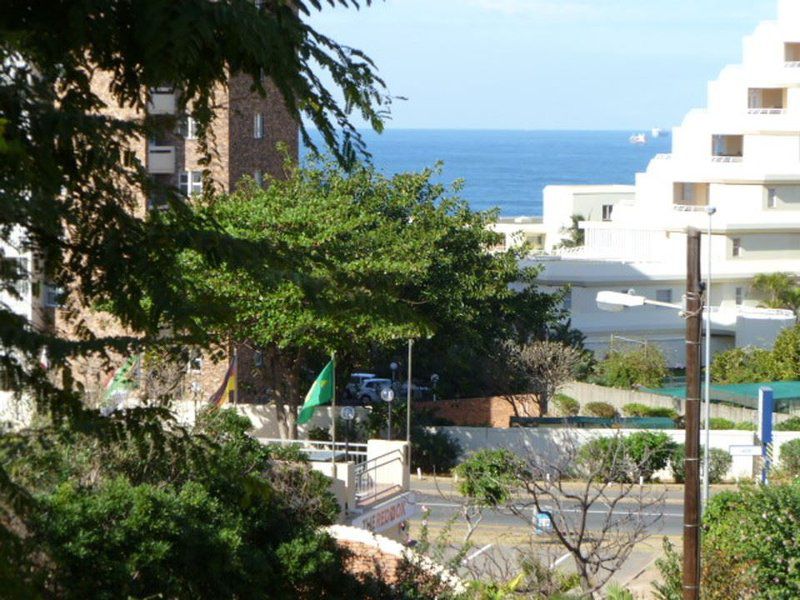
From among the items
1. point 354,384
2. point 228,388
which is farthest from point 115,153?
point 354,384

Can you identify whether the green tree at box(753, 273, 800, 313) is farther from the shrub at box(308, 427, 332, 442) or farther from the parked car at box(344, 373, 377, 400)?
the shrub at box(308, 427, 332, 442)

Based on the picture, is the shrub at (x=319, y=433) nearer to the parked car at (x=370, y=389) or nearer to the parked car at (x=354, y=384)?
the parked car at (x=354, y=384)

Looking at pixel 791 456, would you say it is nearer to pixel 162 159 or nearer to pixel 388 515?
pixel 388 515

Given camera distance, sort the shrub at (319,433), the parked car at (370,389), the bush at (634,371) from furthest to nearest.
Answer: the bush at (634,371), the parked car at (370,389), the shrub at (319,433)

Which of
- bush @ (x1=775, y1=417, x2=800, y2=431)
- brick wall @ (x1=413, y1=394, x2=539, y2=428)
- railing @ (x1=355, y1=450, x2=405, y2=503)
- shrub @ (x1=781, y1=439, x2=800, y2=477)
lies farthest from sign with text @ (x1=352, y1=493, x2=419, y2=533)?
brick wall @ (x1=413, y1=394, x2=539, y2=428)

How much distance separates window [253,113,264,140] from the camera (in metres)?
39.2

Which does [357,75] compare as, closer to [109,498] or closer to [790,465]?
[109,498]

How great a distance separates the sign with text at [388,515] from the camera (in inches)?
828

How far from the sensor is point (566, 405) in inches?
1633

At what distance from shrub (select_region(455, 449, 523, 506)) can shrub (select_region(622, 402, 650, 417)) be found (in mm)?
9289

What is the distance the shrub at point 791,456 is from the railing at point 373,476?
11.9 metres

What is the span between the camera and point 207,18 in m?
7.00

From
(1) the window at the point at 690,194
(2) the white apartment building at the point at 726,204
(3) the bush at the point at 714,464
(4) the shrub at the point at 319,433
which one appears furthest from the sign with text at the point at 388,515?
(1) the window at the point at 690,194

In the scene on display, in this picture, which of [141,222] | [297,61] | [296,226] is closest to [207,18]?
[297,61]
